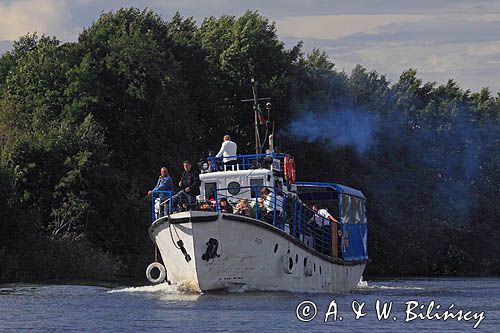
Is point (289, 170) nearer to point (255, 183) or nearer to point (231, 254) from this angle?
point (255, 183)

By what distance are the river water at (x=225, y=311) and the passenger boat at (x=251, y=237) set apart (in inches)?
24.1

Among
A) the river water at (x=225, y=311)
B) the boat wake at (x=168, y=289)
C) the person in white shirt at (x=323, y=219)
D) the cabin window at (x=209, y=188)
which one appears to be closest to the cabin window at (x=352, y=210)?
the person in white shirt at (x=323, y=219)

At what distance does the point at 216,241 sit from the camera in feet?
127

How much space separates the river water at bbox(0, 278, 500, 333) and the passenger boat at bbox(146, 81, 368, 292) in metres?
0.61

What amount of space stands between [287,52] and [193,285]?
155ft

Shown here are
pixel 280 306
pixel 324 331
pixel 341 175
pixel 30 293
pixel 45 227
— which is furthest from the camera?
pixel 341 175

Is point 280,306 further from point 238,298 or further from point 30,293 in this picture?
point 30,293

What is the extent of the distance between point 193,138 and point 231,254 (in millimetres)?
38568

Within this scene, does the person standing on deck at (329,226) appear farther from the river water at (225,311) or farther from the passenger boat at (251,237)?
the river water at (225,311)

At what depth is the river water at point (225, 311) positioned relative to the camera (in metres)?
31.0

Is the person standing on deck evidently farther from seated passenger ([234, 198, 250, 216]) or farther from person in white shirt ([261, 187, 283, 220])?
seated passenger ([234, 198, 250, 216])

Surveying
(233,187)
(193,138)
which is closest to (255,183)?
(233,187)

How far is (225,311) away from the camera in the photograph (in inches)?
1336

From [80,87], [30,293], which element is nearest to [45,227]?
[80,87]
